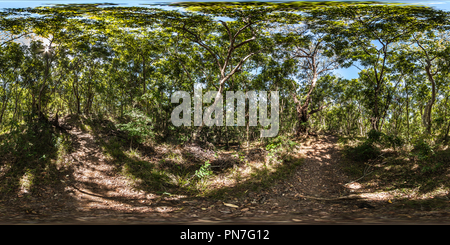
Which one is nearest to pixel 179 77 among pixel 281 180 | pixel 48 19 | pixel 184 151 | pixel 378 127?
pixel 184 151

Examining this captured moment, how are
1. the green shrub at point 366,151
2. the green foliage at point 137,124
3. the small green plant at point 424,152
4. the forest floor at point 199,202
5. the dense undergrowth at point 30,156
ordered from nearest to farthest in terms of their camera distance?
the forest floor at point 199,202 → the dense undergrowth at point 30,156 → the small green plant at point 424,152 → the green shrub at point 366,151 → the green foliage at point 137,124

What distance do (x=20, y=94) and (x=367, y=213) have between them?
8283 millimetres

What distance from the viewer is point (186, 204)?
3471mm

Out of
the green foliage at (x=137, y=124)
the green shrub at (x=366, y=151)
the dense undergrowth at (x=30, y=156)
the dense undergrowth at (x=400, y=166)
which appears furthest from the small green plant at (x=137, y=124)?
the green shrub at (x=366, y=151)

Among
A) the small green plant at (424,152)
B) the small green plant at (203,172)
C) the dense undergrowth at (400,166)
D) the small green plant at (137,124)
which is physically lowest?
the small green plant at (203,172)

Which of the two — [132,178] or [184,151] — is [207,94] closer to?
[184,151]

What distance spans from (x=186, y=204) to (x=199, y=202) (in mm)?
293

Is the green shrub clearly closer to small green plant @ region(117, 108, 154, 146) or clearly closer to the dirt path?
the dirt path

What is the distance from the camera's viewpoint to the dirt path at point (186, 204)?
2496 mm

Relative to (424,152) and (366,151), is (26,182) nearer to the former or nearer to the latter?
(366,151)

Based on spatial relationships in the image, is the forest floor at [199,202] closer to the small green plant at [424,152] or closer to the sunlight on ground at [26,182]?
the sunlight on ground at [26,182]

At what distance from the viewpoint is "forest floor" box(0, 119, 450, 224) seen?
248 cm

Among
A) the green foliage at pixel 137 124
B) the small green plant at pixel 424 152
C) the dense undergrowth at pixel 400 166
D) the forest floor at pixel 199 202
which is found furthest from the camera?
the green foliage at pixel 137 124

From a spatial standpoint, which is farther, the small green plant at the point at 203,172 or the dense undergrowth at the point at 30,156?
the small green plant at the point at 203,172
